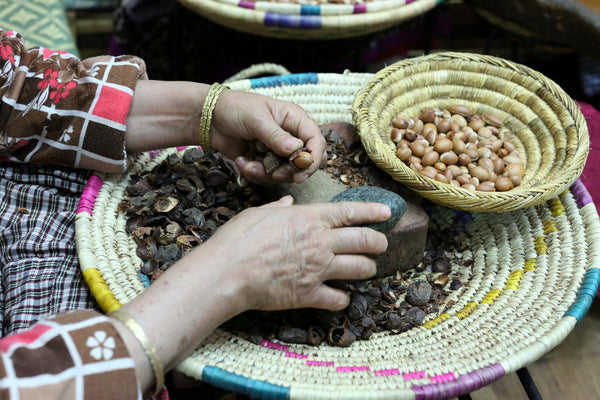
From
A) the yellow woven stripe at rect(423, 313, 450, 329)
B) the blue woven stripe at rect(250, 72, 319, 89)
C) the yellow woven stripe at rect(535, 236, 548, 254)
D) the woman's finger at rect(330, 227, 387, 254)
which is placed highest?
the blue woven stripe at rect(250, 72, 319, 89)

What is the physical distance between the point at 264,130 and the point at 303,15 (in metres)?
0.75

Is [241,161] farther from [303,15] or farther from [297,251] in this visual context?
[303,15]

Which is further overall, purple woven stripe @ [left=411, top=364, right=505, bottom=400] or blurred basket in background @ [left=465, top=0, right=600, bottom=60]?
blurred basket in background @ [left=465, top=0, right=600, bottom=60]

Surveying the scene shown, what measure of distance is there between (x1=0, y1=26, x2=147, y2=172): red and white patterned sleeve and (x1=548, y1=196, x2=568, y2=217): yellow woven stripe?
92 centimetres

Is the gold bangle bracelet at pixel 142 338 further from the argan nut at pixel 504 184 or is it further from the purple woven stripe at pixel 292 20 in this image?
the purple woven stripe at pixel 292 20

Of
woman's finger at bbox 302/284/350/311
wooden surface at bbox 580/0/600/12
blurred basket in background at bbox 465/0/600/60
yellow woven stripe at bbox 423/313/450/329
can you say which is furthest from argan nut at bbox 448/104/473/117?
wooden surface at bbox 580/0/600/12

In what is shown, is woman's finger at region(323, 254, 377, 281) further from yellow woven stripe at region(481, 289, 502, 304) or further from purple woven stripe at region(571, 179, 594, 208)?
purple woven stripe at region(571, 179, 594, 208)

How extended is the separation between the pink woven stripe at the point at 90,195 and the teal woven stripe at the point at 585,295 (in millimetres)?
914

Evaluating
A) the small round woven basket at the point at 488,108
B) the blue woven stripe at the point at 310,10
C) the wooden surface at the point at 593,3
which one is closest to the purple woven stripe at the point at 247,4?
the blue woven stripe at the point at 310,10

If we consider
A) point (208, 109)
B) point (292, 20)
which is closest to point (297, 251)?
point (208, 109)

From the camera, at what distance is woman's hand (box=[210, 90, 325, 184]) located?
1014 mm

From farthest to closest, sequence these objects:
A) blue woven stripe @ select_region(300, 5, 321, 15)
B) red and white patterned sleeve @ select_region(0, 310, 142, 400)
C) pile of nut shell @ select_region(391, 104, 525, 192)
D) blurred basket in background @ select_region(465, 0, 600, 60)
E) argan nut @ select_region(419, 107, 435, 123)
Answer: blurred basket in background @ select_region(465, 0, 600, 60), blue woven stripe @ select_region(300, 5, 321, 15), argan nut @ select_region(419, 107, 435, 123), pile of nut shell @ select_region(391, 104, 525, 192), red and white patterned sleeve @ select_region(0, 310, 142, 400)

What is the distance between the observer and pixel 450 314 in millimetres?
1036

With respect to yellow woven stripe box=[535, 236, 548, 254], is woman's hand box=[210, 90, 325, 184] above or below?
above
